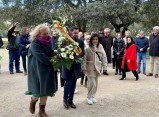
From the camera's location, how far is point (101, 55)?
753 centimetres

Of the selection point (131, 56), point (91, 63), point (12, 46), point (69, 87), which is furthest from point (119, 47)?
point (69, 87)

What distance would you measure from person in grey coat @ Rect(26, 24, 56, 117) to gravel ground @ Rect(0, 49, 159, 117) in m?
0.71

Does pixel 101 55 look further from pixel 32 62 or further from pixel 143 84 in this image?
pixel 143 84

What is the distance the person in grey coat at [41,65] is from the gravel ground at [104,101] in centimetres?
71

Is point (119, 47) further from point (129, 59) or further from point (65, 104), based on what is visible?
point (65, 104)

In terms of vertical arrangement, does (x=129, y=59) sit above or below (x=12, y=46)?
below

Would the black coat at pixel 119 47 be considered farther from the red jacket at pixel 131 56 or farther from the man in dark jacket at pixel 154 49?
the man in dark jacket at pixel 154 49

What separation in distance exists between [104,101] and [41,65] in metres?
2.35

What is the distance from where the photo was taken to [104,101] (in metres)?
7.72

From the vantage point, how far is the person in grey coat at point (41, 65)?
19.5ft

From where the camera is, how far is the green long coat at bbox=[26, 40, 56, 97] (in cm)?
594

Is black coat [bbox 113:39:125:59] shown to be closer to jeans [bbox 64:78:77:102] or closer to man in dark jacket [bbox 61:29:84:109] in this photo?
man in dark jacket [bbox 61:29:84:109]

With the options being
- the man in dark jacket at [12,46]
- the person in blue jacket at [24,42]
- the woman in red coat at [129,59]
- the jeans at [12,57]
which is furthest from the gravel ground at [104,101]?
the man in dark jacket at [12,46]

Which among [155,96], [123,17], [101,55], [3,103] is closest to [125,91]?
[155,96]
